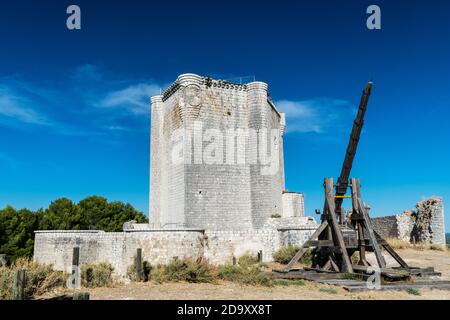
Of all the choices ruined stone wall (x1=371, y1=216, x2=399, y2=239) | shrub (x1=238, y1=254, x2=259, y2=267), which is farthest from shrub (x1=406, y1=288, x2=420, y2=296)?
ruined stone wall (x1=371, y1=216, x2=399, y2=239)

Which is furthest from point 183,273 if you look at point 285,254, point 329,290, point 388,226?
point 388,226

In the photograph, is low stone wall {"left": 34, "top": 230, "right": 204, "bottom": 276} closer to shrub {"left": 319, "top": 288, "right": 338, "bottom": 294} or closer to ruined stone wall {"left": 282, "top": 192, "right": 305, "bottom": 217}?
ruined stone wall {"left": 282, "top": 192, "right": 305, "bottom": 217}

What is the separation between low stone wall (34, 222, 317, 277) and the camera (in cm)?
1814

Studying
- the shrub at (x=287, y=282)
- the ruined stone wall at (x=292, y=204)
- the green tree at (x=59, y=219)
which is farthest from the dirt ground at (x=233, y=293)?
the green tree at (x=59, y=219)

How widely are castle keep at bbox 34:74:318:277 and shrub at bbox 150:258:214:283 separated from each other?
7.68 m

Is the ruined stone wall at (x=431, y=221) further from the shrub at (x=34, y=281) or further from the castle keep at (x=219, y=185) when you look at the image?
the shrub at (x=34, y=281)

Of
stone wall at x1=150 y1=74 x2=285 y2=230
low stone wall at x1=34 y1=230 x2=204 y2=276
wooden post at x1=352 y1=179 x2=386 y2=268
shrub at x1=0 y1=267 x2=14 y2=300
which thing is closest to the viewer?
shrub at x1=0 y1=267 x2=14 y2=300

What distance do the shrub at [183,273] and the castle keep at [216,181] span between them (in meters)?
7.68

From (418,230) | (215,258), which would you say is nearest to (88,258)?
(215,258)

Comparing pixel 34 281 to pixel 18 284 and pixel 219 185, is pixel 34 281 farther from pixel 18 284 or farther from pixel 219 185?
pixel 219 185

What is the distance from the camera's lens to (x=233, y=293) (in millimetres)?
9266

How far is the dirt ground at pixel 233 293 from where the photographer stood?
884cm

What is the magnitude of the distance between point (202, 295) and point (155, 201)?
16992 mm

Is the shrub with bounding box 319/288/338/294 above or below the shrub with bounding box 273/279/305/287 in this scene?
above
